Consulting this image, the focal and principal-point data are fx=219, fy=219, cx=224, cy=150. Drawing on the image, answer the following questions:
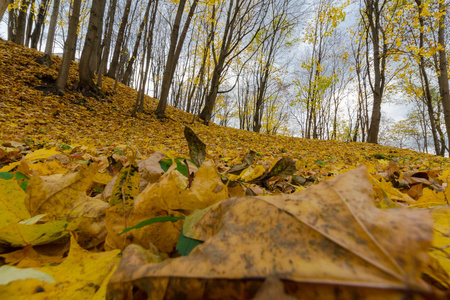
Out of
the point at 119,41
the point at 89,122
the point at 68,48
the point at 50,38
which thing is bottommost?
the point at 89,122

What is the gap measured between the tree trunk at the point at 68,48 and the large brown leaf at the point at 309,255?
27.6 ft

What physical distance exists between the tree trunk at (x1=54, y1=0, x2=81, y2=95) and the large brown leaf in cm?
841

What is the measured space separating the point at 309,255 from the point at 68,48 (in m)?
8.67

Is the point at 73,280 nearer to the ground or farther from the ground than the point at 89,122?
nearer to the ground

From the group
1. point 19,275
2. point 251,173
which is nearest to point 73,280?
point 19,275

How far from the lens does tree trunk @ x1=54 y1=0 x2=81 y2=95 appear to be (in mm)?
Answer: 6617

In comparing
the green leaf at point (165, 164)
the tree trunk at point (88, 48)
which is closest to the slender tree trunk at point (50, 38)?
the tree trunk at point (88, 48)

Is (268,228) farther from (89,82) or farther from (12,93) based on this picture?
(89,82)

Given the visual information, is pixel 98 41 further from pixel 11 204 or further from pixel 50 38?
pixel 11 204

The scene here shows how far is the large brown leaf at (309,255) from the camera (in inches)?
7.7

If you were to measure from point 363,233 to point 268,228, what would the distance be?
108mm

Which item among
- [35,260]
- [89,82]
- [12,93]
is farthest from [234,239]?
[89,82]

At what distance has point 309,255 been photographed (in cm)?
24

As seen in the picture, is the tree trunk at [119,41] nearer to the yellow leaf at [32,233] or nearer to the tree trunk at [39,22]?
the tree trunk at [39,22]
